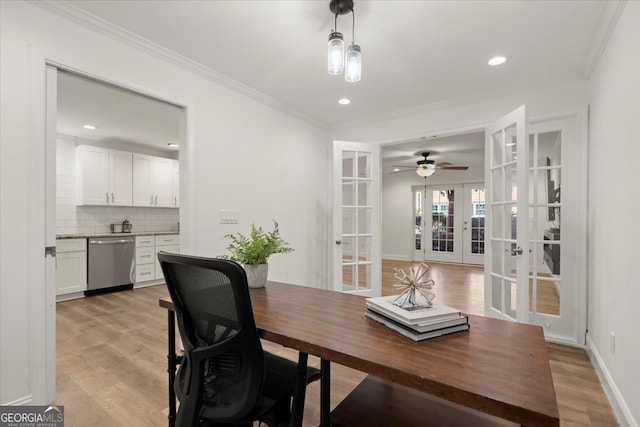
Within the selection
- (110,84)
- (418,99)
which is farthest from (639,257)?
(110,84)

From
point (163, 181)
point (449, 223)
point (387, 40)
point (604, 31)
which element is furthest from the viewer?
point (449, 223)

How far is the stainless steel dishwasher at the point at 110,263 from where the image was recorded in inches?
180

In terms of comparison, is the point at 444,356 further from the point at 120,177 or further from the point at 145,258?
the point at 120,177

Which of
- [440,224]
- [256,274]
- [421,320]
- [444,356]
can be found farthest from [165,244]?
[440,224]

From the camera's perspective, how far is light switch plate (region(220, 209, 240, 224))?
2848 millimetres

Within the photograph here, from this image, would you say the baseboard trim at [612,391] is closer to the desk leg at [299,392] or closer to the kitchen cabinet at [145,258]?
the desk leg at [299,392]

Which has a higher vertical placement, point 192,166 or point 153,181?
point 153,181

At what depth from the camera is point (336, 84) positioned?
119 inches

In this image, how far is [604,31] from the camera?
6.73 ft

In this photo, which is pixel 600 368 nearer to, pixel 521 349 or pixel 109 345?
pixel 521 349

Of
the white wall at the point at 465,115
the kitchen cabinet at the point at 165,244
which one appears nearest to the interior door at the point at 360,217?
the white wall at the point at 465,115

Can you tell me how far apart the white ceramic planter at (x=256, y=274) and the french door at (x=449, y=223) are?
709cm

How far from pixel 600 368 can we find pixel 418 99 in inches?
110

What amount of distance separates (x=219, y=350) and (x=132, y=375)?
5.87 feet
